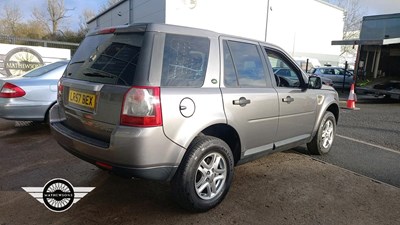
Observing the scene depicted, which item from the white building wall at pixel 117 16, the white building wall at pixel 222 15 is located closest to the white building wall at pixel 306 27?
the white building wall at pixel 222 15

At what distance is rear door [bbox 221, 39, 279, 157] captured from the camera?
11.3 feet

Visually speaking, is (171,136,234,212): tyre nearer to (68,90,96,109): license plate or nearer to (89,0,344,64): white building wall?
(68,90,96,109): license plate

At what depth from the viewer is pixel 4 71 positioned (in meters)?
11.8

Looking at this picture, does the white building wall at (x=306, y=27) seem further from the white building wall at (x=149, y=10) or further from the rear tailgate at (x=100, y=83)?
the rear tailgate at (x=100, y=83)

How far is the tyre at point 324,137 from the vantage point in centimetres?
512

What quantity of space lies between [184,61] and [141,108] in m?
0.68

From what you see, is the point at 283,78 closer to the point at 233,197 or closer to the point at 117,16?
the point at 233,197

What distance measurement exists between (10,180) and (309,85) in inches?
163

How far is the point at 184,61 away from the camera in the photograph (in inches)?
122

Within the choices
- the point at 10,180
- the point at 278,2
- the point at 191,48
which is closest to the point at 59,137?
the point at 10,180

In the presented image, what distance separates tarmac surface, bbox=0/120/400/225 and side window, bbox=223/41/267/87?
128cm

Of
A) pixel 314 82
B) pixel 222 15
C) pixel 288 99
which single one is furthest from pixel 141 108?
pixel 222 15

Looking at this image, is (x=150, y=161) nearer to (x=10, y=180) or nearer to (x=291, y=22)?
(x=10, y=180)

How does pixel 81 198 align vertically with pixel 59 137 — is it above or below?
below
